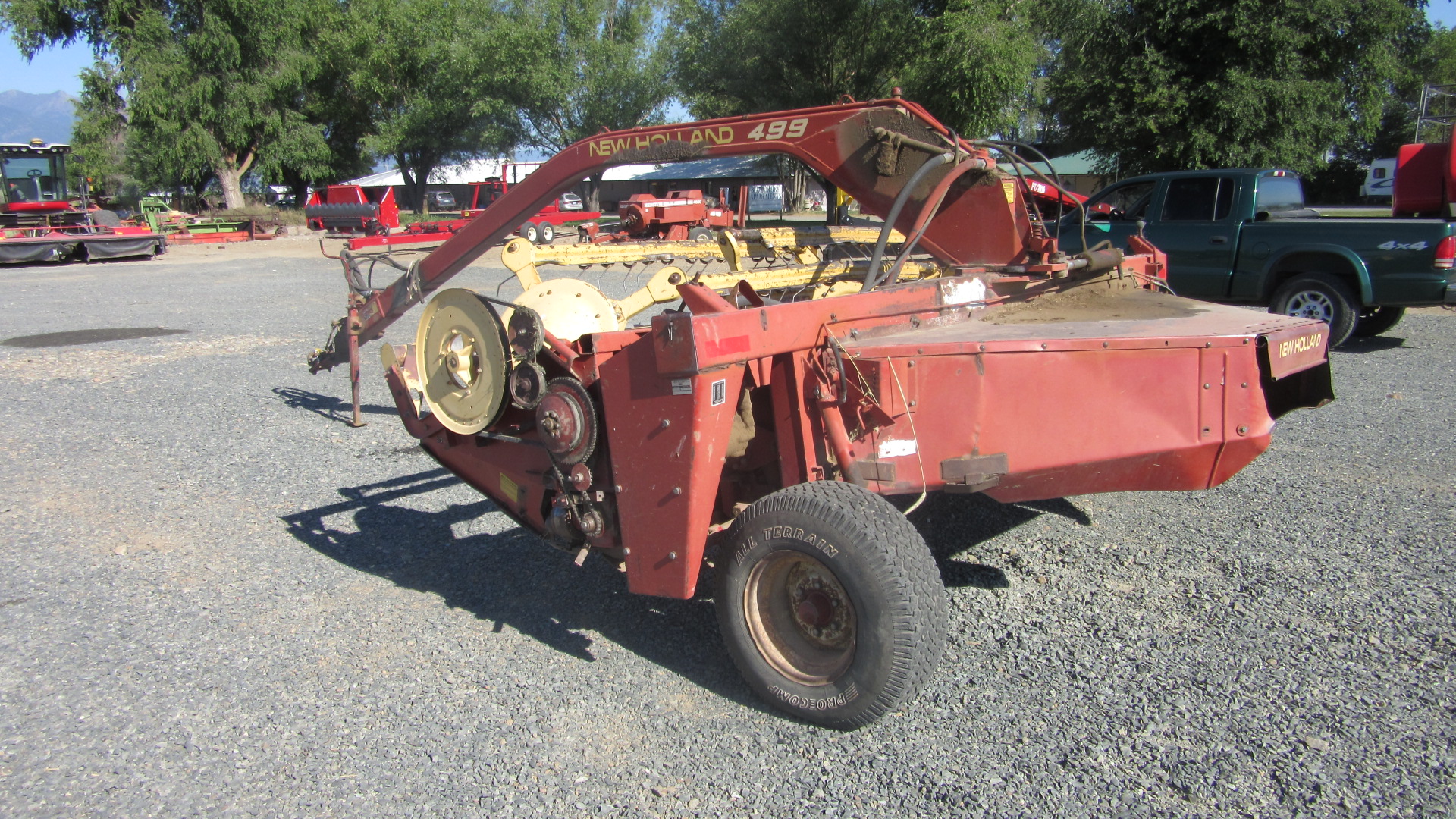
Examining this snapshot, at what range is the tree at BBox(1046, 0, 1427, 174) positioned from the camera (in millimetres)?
18344

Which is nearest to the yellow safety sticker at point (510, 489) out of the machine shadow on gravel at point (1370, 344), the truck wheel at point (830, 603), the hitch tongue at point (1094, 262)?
the truck wheel at point (830, 603)

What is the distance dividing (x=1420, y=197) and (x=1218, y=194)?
4.47 meters

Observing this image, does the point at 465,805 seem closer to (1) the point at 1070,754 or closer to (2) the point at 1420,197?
(1) the point at 1070,754

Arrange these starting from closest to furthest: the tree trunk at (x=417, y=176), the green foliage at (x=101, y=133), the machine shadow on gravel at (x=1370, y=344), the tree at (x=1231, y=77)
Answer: the machine shadow on gravel at (x=1370, y=344) → the tree at (x=1231, y=77) → the green foliage at (x=101, y=133) → the tree trunk at (x=417, y=176)

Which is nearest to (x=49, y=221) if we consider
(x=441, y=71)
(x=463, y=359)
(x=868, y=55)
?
(x=441, y=71)

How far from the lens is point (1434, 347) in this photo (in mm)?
9391

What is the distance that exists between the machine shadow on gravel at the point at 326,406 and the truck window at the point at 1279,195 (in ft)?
29.8

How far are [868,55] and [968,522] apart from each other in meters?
25.1

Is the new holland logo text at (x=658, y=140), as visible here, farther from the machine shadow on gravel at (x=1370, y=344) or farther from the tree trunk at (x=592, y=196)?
the tree trunk at (x=592, y=196)

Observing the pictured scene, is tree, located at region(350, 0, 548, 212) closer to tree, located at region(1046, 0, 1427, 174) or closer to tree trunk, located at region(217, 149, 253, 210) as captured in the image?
tree trunk, located at region(217, 149, 253, 210)

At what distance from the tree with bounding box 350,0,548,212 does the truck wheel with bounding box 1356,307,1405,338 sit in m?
36.7

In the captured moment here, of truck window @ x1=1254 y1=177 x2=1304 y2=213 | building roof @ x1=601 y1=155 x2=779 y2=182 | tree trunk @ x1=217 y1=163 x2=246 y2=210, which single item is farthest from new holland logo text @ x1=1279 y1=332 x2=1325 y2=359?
tree trunk @ x1=217 y1=163 x2=246 y2=210

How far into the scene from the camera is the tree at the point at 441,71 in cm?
4053

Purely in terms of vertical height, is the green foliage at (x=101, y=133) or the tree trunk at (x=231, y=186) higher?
the green foliage at (x=101, y=133)
